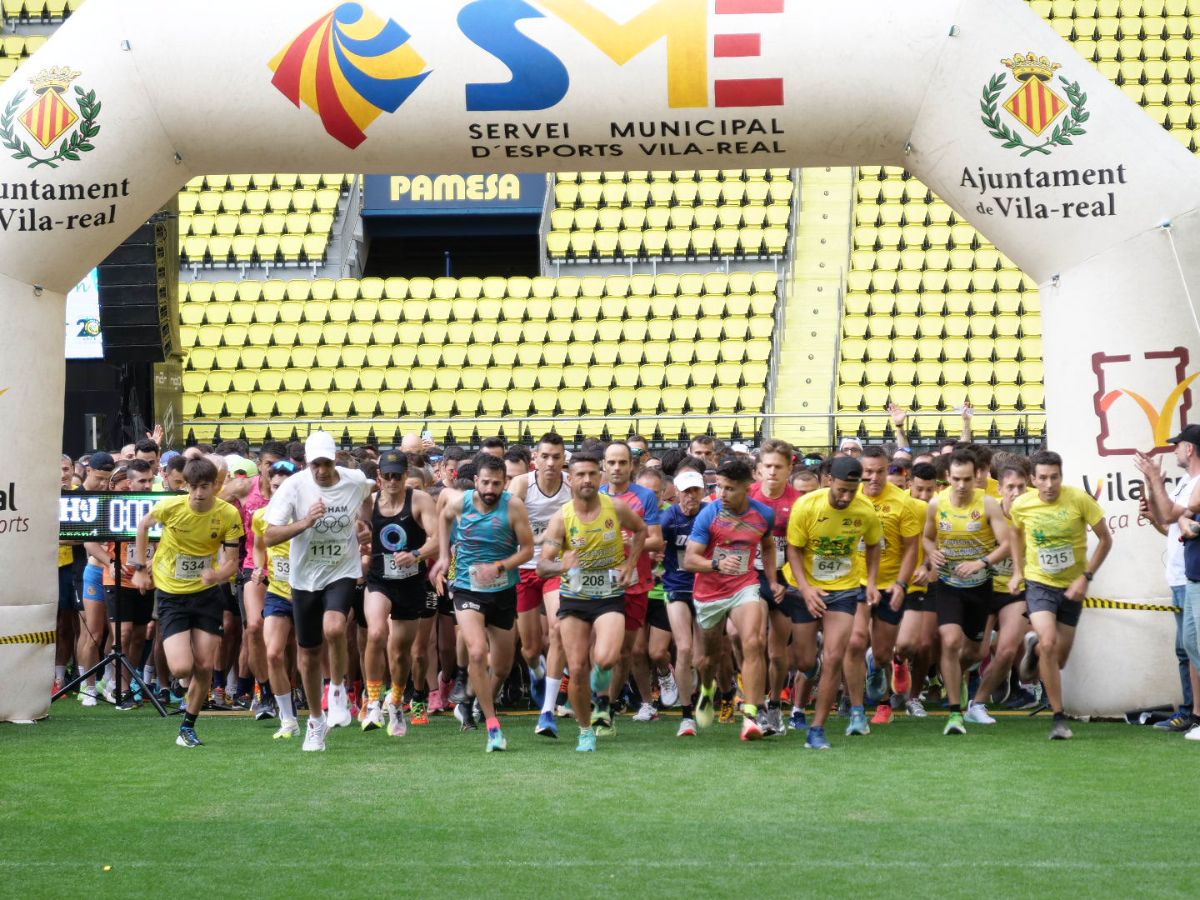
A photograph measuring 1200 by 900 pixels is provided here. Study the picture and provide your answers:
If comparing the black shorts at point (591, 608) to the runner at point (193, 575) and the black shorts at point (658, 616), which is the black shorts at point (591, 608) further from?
the runner at point (193, 575)

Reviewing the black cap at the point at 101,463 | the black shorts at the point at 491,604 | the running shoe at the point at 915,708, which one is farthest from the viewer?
the black cap at the point at 101,463

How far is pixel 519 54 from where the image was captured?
39.0ft

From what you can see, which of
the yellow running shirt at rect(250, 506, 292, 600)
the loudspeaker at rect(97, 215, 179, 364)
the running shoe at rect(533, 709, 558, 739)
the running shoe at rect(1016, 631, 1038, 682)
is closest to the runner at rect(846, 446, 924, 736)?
the running shoe at rect(1016, 631, 1038, 682)

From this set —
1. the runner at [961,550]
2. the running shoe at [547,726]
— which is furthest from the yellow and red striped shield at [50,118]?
the runner at [961,550]

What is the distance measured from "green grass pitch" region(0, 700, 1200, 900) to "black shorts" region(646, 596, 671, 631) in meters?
1.39

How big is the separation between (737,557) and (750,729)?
3.71 feet

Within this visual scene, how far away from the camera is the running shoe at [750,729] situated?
1106 cm

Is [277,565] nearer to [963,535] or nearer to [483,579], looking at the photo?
[483,579]

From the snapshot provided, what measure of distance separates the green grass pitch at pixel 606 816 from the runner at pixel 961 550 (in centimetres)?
92

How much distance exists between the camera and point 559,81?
11.9 m

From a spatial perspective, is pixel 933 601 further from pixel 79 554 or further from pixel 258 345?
pixel 258 345

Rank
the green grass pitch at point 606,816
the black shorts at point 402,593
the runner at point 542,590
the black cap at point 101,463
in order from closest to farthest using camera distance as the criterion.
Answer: the green grass pitch at point 606,816
the runner at point 542,590
the black shorts at point 402,593
the black cap at point 101,463

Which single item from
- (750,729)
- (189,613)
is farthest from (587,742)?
(189,613)

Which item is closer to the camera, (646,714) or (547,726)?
(547,726)
